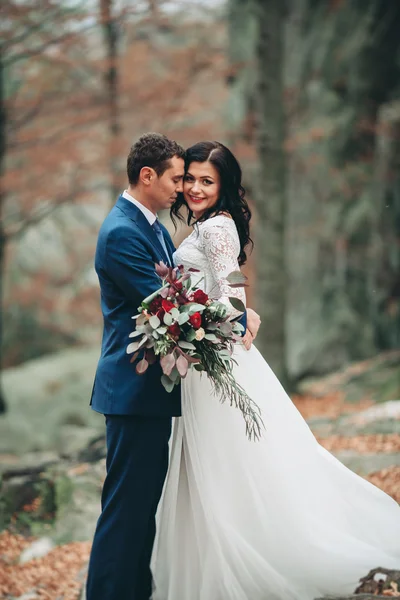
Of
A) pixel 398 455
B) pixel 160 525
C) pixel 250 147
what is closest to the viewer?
pixel 160 525

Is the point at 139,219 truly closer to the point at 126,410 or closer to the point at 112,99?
the point at 126,410

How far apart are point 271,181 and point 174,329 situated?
5.86 metres

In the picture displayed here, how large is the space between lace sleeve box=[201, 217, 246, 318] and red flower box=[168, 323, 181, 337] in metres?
0.41

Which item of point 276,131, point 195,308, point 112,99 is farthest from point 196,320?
point 112,99

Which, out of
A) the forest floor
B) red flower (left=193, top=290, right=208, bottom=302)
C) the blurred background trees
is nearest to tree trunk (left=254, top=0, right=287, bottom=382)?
the blurred background trees

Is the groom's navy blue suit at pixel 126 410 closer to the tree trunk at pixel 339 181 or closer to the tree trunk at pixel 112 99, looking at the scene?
the tree trunk at pixel 112 99

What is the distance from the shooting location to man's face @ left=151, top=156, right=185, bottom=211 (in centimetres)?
340

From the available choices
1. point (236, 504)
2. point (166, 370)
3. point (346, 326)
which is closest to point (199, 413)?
point (236, 504)

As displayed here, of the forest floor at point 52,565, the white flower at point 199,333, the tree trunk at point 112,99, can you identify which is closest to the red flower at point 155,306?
the white flower at point 199,333

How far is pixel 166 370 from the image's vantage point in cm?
292

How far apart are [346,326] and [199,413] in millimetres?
8558

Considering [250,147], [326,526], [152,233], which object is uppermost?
[250,147]

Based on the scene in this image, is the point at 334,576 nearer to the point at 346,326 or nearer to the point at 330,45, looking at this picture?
the point at 346,326

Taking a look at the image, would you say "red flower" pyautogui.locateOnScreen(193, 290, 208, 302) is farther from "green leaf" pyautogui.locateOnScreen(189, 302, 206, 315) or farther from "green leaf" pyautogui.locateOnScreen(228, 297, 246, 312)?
"green leaf" pyautogui.locateOnScreen(228, 297, 246, 312)
